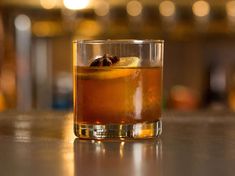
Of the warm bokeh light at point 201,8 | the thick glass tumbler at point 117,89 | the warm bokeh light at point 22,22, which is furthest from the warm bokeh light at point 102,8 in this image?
the thick glass tumbler at point 117,89

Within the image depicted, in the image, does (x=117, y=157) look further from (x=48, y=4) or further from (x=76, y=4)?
(x=48, y=4)

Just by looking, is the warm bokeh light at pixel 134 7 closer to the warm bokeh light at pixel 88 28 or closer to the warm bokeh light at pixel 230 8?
the warm bokeh light at pixel 88 28

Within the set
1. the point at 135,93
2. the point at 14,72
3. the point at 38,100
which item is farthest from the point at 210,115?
the point at 38,100

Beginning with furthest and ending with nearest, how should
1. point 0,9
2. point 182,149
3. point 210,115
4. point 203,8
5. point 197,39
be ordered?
point 197,39, point 0,9, point 203,8, point 210,115, point 182,149

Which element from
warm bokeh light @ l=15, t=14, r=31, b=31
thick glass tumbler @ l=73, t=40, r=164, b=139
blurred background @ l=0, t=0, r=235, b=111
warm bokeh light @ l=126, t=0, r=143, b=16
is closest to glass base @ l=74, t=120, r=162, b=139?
thick glass tumbler @ l=73, t=40, r=164, b=139

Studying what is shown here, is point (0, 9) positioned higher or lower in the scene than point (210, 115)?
higher

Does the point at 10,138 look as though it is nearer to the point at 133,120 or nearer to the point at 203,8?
the point at 133,120
